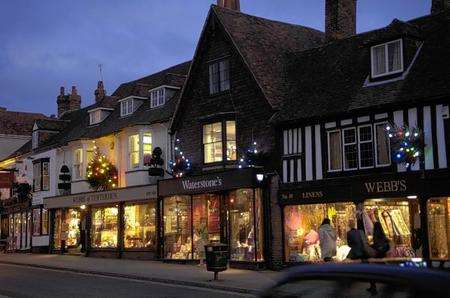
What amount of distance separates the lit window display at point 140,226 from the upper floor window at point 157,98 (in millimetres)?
5301

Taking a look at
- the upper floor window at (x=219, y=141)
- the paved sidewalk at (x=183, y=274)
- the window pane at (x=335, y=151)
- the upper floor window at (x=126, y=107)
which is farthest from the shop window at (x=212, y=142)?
the upper floor window at (x=126, y=107)

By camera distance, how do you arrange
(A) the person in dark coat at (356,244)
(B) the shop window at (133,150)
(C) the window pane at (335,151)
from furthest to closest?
(B) the shop window at (133,150) < (C) the window pane at (335,151) < (A) the person in dark coat at (356,244)

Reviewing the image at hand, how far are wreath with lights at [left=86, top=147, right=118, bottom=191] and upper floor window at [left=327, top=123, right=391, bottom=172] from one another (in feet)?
48.2

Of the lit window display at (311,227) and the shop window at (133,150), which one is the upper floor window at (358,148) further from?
the shop window at (133,150)

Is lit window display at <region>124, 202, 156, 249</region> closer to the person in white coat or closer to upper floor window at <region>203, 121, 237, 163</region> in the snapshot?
upper floor window at <region>203, 121, 237, 163</region>

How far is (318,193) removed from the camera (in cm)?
2233

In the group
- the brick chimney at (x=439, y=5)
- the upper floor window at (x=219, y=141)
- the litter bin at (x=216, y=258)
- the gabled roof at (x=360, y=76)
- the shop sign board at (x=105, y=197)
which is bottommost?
the litter bin at (x=216, y=258)

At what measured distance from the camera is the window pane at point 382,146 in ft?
68.6

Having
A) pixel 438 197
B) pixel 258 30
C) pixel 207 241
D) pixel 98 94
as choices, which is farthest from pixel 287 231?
Result: pixel 98 94

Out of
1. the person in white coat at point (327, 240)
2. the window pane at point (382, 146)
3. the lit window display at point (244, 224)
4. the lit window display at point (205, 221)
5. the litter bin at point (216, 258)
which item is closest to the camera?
the litter bin at point (216, 258)

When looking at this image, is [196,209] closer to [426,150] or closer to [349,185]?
[349,185]

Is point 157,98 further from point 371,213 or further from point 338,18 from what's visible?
point 371,213

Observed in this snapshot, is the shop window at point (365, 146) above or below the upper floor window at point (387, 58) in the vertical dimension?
below

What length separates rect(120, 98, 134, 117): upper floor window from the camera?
34875 mm
